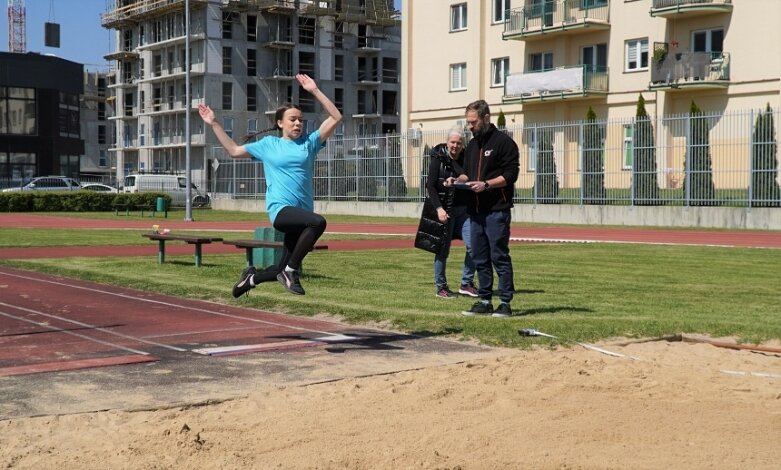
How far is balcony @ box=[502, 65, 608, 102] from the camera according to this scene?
46781mm

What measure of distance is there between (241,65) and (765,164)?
2447 inches

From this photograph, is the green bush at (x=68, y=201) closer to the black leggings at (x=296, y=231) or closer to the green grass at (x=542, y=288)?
the green grass at (x=542, y=288)

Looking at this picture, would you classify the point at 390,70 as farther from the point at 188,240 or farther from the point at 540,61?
the point at 188,240

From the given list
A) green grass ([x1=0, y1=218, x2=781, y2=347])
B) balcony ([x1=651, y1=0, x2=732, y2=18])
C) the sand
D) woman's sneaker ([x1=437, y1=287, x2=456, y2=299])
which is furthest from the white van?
the sand

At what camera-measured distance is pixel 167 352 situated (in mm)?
8688

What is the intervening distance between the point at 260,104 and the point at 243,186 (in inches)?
1446

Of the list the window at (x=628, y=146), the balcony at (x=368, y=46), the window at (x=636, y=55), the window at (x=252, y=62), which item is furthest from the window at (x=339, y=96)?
Result: the window at (x=628, y=146)

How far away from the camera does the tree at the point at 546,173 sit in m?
35.5

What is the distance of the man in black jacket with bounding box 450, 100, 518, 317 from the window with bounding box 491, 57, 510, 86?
1680 inches

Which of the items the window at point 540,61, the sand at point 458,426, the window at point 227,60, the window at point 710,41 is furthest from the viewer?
the window at point 227,60

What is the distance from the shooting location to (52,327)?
10.2 m

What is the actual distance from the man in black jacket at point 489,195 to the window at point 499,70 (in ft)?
140

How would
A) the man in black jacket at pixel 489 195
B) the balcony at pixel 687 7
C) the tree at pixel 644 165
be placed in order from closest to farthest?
the man in black jacket at pixel 489 195
the tree at pixel 644 165
the balcony at pixel 687 7

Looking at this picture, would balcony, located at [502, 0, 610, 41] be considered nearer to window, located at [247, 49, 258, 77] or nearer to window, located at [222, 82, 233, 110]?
window, located at [222, 82, 233, 110]
